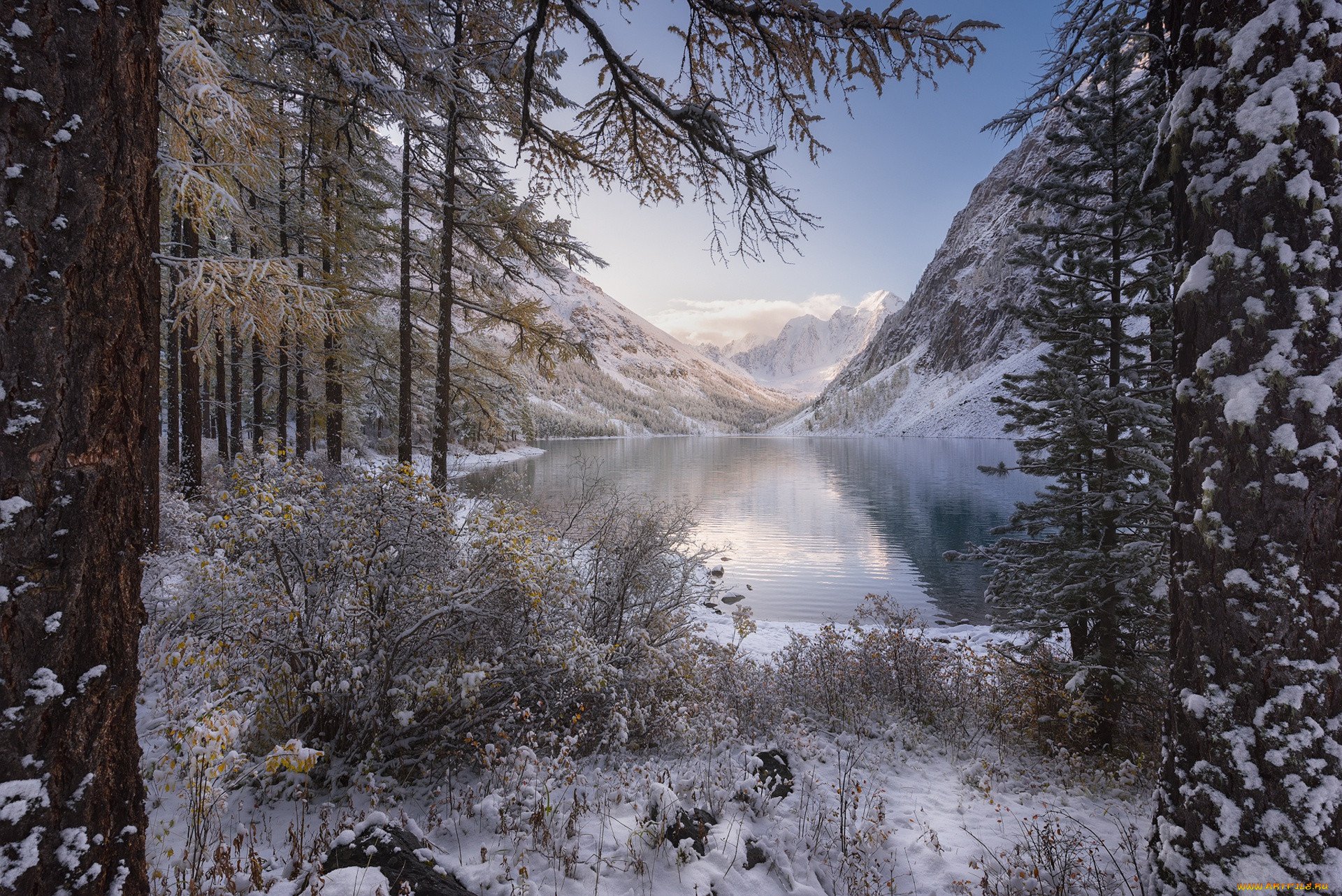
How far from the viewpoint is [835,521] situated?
26734mm

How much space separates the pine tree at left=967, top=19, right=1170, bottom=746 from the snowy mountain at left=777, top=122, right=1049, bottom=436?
104 metres

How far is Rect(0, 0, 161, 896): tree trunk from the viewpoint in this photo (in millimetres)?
1525

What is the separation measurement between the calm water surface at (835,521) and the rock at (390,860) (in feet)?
34.2

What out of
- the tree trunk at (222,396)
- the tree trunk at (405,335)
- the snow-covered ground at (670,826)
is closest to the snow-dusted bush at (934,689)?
the snow-covered ground at (670,826)

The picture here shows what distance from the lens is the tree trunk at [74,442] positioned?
60.1 inches

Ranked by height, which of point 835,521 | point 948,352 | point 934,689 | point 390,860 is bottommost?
point 835,521

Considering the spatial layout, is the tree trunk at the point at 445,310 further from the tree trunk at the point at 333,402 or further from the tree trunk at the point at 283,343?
the tree trunk at the point at 333,402

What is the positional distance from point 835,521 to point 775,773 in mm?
23752

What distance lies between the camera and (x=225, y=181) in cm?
477

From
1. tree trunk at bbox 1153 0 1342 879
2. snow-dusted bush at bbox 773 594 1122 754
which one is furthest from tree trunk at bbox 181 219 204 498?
tree trunk at bbox 1153 0 1342 879

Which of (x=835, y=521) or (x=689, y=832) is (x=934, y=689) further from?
(x=835, y=521)

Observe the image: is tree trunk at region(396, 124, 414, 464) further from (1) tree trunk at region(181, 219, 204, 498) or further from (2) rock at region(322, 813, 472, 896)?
(2) rock at region(322, 813, 472, 896)

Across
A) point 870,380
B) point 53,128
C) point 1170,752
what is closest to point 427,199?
point 53,128

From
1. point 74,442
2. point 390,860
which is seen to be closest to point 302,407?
point 390,860
